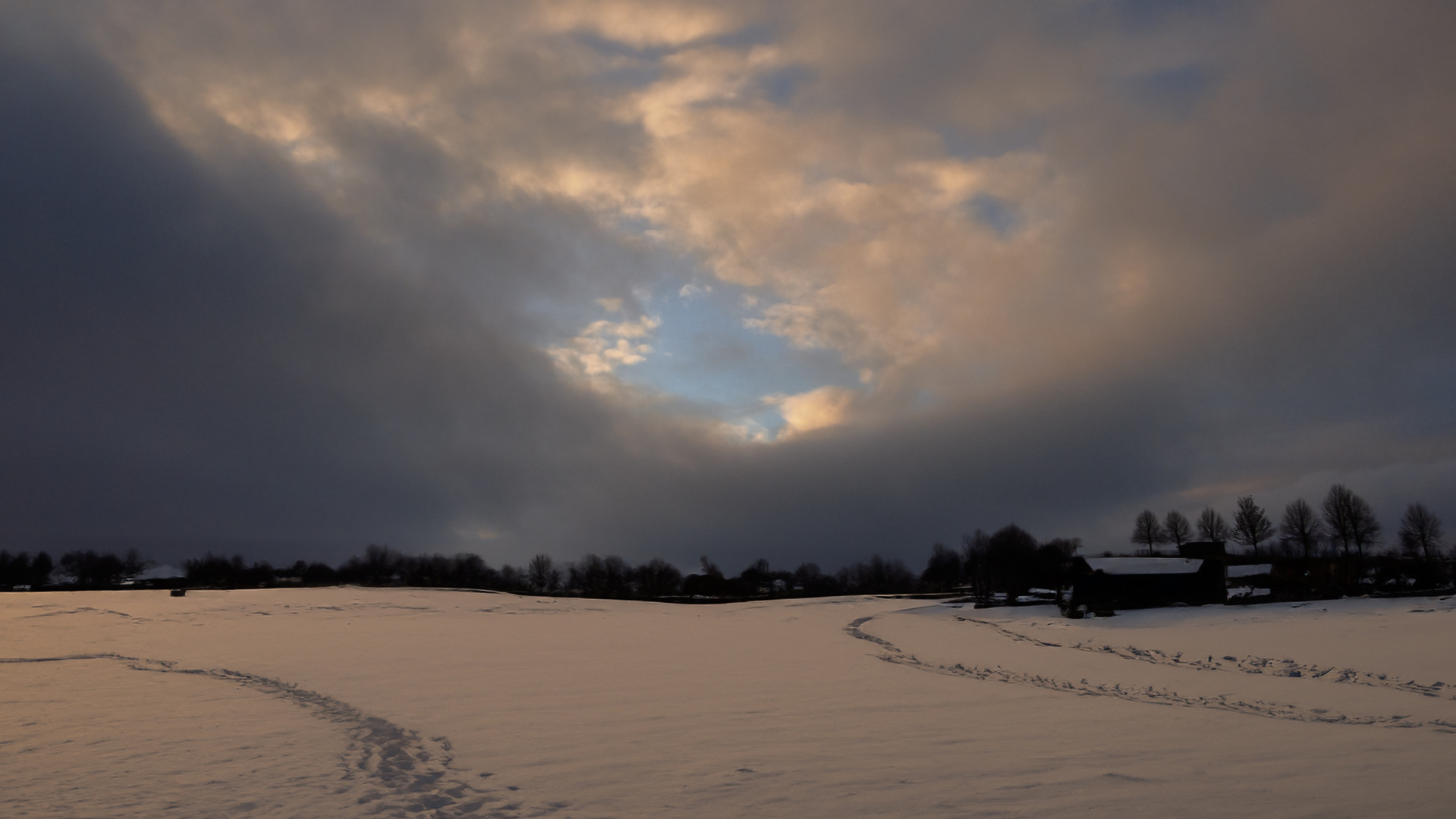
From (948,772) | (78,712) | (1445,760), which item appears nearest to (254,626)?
(78,712)

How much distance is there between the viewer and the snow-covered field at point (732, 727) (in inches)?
333

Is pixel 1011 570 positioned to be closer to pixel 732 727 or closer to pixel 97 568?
pixel 732 727

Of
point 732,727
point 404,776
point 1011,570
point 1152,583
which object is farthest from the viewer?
point 1011,570

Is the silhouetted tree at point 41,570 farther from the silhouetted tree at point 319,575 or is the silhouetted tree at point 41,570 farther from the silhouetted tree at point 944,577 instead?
the silhouetted tree at point 944,577

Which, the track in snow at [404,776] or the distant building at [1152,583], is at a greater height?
the track in snow at [404,776]

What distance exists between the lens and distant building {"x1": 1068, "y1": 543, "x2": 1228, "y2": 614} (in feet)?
190

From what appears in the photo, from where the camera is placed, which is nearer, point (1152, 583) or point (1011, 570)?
point (1152, 583)

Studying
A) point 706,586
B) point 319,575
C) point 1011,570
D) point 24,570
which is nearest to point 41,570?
point 24,570

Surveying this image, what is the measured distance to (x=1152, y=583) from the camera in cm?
5931

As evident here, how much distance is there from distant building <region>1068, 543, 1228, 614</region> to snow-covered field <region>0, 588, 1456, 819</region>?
1108 inches

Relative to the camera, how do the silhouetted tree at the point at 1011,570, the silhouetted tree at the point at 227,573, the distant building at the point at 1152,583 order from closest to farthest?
the distant building at the point at 1152,583
the silhouetted tree at the point at 1011,570
the silhouetted tree at the point at 227,573

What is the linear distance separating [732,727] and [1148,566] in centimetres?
Answer: 5913

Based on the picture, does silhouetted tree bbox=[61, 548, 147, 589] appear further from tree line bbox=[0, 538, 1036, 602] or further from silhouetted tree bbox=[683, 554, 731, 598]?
silhouetted tree bbox=[683, 554, 731, 598]

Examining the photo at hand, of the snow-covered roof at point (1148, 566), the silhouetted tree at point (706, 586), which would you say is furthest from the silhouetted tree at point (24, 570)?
the snow-covered roof at point (1148, 566)
